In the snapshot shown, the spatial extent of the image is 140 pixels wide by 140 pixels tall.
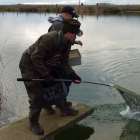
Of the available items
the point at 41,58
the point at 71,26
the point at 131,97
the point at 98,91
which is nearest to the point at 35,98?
the point at 41,58

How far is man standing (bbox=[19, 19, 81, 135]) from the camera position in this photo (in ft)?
10.5

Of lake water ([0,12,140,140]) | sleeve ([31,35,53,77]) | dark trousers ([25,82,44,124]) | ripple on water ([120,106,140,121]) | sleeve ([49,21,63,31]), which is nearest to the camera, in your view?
sleeve ([31,35,53,77])

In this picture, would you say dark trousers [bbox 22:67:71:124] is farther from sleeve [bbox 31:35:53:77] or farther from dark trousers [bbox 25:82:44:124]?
sleeve [bbox 31:35:53:77]

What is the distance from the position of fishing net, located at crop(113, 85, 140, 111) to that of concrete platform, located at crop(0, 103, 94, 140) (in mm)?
701

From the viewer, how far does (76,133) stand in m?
4.16

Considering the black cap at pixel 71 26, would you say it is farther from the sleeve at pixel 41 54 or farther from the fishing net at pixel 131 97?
the fishing net at pixel 131 97

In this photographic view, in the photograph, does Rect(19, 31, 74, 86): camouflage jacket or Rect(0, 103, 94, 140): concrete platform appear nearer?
Rect(19, 31, 74, 86): camouflage jacket

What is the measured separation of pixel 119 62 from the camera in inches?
334

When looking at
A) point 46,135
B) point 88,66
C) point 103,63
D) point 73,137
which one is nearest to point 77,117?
point 73,137

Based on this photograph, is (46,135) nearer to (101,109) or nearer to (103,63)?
(101,109)

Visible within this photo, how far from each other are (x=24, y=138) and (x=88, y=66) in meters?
4.80

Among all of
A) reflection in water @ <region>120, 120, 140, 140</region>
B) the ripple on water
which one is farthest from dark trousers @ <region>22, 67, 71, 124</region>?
the ripple on water

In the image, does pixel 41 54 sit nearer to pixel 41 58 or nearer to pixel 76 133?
pixel 41 58

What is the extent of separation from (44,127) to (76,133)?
0.70 meters
